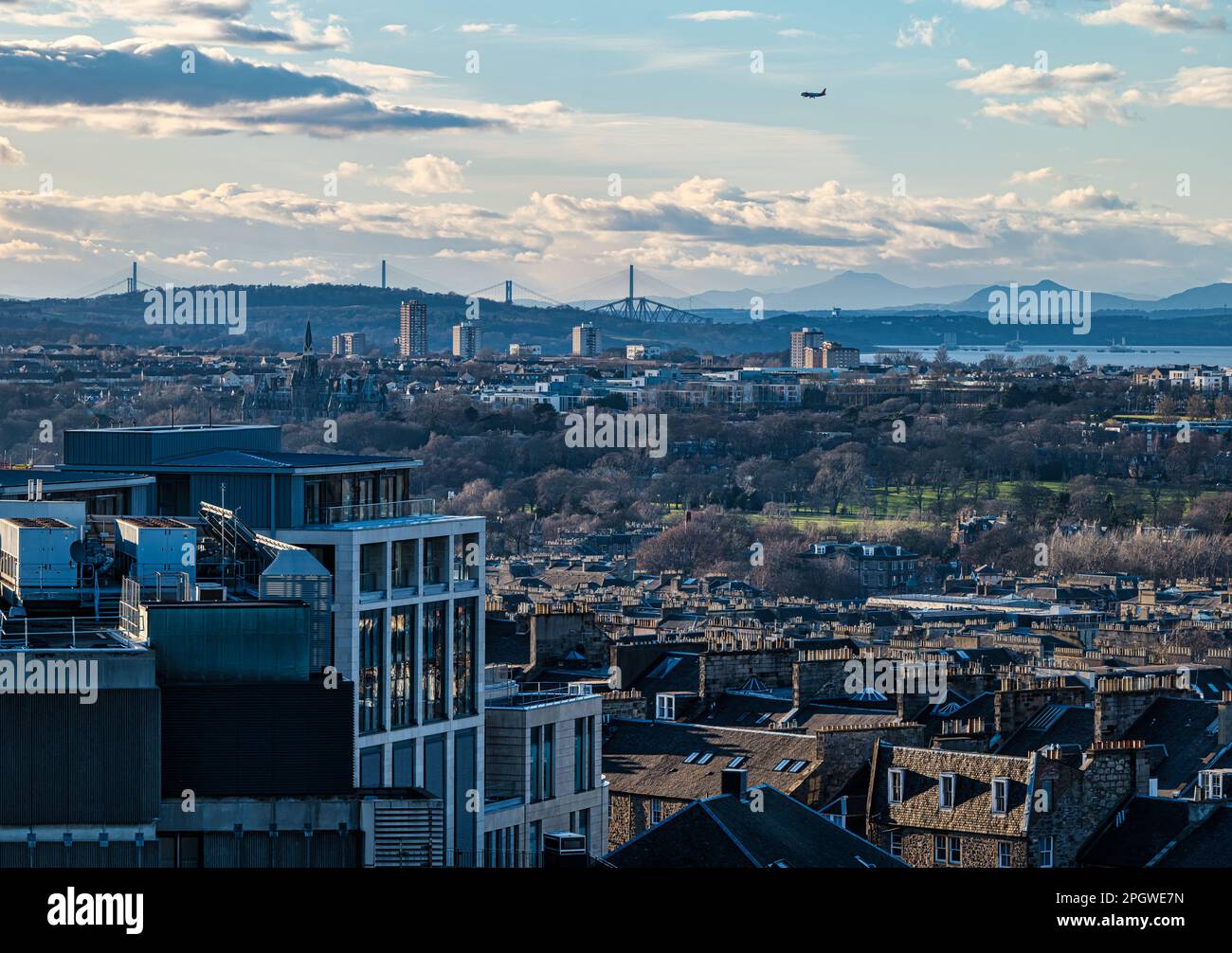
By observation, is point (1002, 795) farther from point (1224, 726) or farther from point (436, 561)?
point (1224, 726)

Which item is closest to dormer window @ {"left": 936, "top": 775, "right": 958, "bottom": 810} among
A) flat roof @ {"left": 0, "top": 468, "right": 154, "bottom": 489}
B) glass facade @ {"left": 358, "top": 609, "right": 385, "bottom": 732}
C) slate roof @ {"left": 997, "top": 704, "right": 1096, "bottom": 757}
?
slate roof @ {"left": 997, "top": 704, "right": 1096, "bottom": 757}

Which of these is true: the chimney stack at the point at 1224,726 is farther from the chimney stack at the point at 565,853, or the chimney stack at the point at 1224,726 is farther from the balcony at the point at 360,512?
the chimney stack at the point at 565,853

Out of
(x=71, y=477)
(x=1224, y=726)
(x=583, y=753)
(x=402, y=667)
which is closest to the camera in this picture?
(x=402, y=667)

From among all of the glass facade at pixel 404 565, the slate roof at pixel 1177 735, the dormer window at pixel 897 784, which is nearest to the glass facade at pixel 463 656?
the glass facade at pixel 404 565

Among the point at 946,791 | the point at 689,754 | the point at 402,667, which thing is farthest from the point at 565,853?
the point at 689,754

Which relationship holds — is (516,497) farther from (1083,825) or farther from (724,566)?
(1083,825)

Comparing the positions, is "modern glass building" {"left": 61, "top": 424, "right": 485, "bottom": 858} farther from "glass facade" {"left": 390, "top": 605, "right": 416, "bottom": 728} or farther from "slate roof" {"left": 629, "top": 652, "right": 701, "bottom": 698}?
"slate roof" {"left": 629, "top": 652, "right": 701, "bottom": 698}
